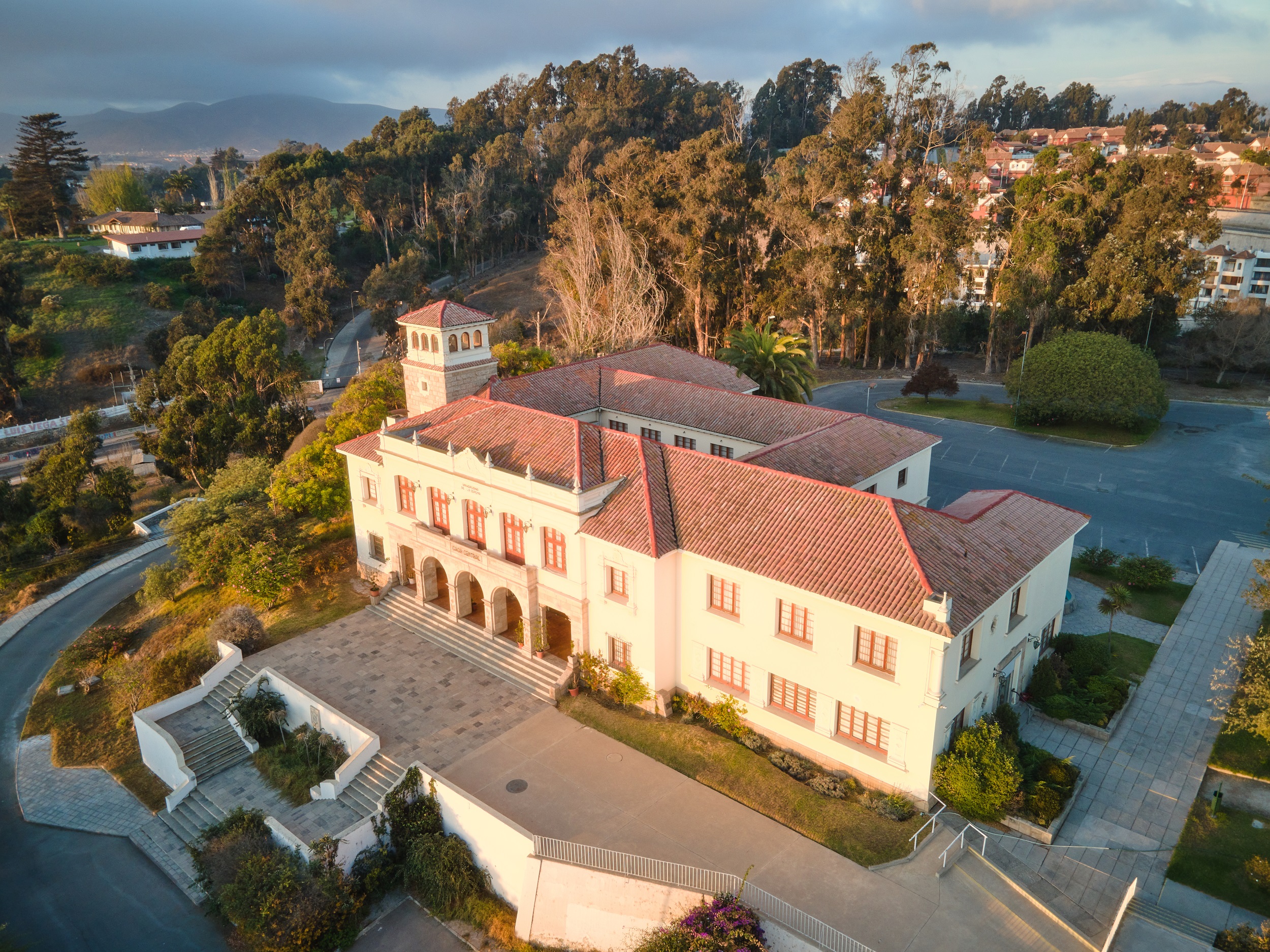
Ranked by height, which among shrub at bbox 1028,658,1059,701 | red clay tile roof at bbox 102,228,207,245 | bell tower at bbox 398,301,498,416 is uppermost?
red clay tile roof at bbox 102,228,207,245

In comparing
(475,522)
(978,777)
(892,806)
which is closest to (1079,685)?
(978,777)

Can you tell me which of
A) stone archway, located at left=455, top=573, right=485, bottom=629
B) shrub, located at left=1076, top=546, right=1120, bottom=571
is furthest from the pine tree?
shrub, located at left=1076, top=546, right=1120, bottom=571

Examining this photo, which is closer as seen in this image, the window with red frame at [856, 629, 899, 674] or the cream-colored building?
the window with red frame at [856, 629, 899, 674]

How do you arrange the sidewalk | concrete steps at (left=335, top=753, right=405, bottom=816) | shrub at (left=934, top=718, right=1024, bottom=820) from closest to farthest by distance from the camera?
the sidewalk
shrub at (left=934, top=718, right=1024, bottom=820)
concrete steps at (left=335, top=753, right=405, bottom=816)

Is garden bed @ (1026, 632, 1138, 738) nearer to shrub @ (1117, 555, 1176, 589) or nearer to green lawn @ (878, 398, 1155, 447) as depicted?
shrub @ (1117, 555, 1176, 589)

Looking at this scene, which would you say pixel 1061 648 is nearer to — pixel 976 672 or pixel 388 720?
pixel 976 672

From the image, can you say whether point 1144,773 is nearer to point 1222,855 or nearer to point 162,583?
point 1222,855
